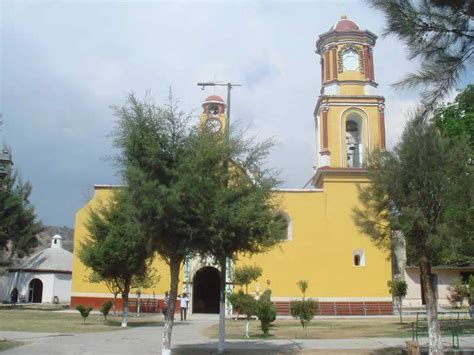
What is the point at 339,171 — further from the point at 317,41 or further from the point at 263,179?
the point at 263,179

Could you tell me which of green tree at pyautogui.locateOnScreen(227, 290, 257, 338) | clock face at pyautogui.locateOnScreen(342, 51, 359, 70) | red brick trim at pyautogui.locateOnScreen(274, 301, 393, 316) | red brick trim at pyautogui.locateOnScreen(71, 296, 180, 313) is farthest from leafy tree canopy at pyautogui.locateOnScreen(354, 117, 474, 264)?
red brick trim at pyautogui.locateOnScreen(71, 296, 180, 313)

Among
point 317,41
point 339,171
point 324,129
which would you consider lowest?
point 339,171

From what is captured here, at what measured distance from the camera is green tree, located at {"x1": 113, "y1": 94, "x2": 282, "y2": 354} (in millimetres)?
12156

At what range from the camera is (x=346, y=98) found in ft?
106

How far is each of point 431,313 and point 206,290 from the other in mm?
22054

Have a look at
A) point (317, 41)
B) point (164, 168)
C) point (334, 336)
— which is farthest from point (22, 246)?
point (164, 168)

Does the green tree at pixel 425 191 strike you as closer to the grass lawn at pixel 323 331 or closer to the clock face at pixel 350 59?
the grass lawn at pixel 323 331

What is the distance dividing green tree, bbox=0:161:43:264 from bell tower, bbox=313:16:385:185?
21.7 m

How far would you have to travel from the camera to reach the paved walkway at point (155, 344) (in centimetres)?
1474

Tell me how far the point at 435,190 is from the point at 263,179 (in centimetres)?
410

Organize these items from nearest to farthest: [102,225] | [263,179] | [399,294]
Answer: [263,179], [102,225], [399,294]

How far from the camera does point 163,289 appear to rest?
32.1 metres

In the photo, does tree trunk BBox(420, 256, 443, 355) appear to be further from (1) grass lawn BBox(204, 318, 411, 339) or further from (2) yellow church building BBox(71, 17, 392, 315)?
(2) yellow church building BBox(71, 17, 392, 315)

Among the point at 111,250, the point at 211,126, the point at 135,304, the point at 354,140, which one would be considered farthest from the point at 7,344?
the point at 354,140
